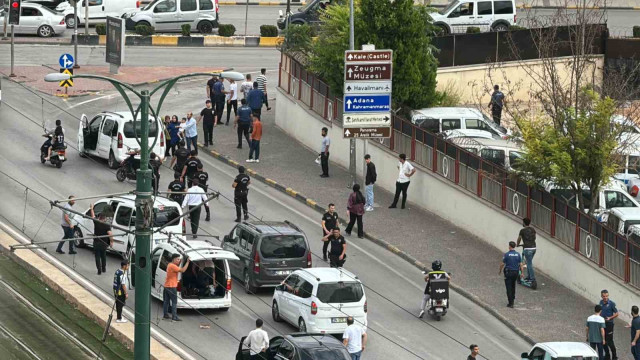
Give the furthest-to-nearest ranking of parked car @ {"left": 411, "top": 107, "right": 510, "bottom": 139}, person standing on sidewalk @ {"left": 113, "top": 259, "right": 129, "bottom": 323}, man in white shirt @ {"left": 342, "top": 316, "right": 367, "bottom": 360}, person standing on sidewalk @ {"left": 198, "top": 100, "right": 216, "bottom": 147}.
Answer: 1. person standing on sidewalk @ {"left": 198, "top": 100, "right": 216, "bottom": 147}
2. parked car @ {"left": 411, "top": 107, "right": 510, "bottom": 139}
3. person standing on sidewalk @ {"left": 113, "top": 259, "right": 129, "bottom": 323}
4. man in white shirt @ {"left": 342, "top": 316, "right": 367, "bottom": 360}

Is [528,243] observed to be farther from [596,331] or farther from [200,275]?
[200,275]

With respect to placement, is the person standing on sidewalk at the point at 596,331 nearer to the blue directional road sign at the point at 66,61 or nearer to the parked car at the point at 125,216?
the parked car at the point at 125,216

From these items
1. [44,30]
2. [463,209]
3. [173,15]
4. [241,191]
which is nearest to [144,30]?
[173,15]

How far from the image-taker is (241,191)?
33812 mm

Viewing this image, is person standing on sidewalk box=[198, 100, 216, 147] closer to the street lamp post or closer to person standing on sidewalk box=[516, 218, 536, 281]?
person standing on sidewalk box=[516, 218, 536, 281]

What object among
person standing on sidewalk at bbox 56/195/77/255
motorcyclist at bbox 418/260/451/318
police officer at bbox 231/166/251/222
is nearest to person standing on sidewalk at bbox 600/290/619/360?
motorcyclist at bbox 418/260/451/318

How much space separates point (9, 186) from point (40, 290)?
282 inches

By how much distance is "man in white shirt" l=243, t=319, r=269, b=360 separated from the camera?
2433cm

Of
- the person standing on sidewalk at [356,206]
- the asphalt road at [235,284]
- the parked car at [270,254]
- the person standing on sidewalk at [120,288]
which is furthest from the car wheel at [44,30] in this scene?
the person standing on sidewalk at [120,288]

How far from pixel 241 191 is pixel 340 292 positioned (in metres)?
7.76

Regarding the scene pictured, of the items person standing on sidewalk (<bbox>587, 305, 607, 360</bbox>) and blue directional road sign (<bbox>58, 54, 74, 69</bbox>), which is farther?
blue directional road sign (<bbox>58, 54, 74, 69</bbox>)

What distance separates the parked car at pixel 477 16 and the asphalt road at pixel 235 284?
15.3 metres

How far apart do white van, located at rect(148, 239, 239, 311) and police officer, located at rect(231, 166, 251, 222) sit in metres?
5.58

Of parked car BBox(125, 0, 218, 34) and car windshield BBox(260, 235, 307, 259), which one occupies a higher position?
parked car BBox(125, 0, 218, 34)
